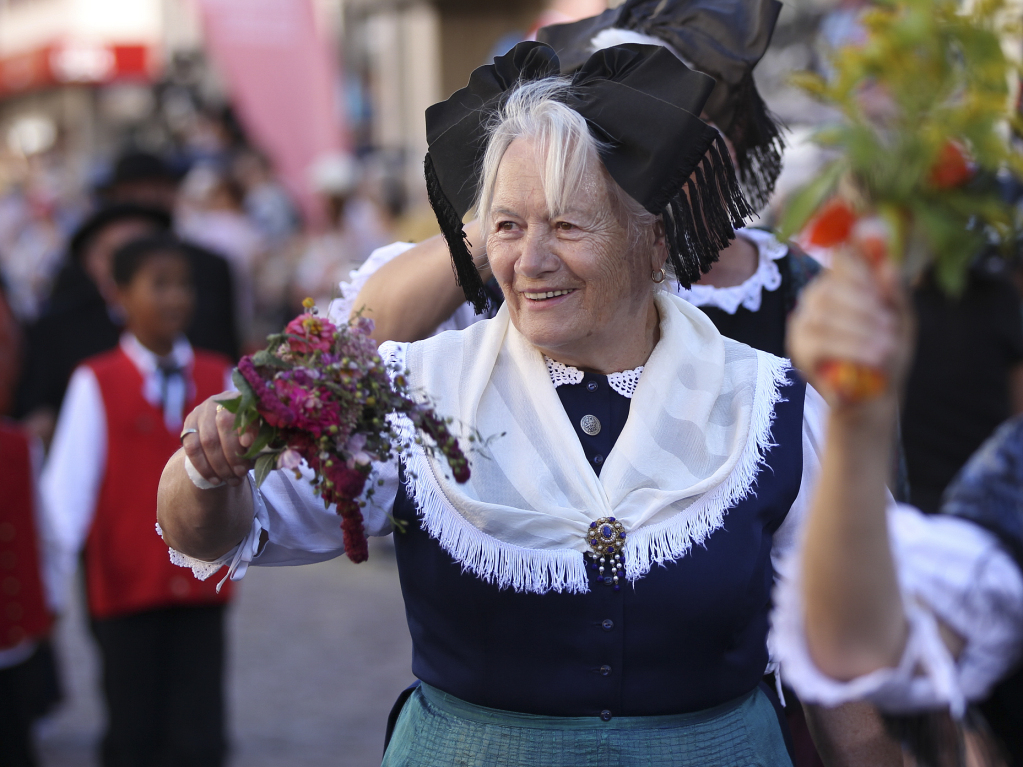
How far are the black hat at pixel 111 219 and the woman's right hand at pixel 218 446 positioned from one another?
4.04 m

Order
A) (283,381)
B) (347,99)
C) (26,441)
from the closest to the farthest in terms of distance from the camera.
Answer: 1. (283,381)
2. (26,441)
3. (347,99)

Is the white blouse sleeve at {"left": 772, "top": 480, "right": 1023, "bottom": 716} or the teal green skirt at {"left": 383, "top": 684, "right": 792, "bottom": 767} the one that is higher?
the white blouse sleeve at {"left": 772, "top": 480, "right": 1023, "bottom": 716}

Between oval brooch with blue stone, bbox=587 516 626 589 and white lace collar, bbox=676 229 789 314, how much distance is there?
2.53 feet

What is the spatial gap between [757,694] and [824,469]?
3.31 ft

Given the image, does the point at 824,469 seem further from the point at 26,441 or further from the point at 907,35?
the point at 26,441

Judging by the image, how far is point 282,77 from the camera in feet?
34.2

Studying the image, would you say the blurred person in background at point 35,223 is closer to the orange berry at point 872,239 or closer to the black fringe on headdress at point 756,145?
the black fringe on headdress at point 756,145

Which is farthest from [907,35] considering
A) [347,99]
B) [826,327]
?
[347,99]

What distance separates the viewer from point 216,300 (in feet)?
21.6

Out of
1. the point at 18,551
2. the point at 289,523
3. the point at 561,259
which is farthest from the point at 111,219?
the point at 561,259

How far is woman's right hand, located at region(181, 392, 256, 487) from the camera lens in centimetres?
202

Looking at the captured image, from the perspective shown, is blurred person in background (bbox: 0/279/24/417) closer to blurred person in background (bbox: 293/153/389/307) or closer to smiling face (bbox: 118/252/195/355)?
smiling face (bbox: 118/252/195/355)

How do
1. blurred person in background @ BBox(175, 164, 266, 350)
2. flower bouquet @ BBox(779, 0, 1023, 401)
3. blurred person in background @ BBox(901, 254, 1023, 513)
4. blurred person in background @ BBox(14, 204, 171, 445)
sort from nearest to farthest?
1. flower bouquet @ BBox(779, 0, 1023, 401)
2. blurred person in background @ BBox(901, 254, 1023, 513)
3. blurred person in background @ BBox(14, 204, 171, 445)
4. blurred person in background @ BBox(175, 164, 266, 350)

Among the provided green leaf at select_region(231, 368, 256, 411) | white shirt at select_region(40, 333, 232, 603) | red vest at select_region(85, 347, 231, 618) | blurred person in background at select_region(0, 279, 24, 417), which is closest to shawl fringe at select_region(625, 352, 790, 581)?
green leaf at select_region(231, 368, 256, 411)
